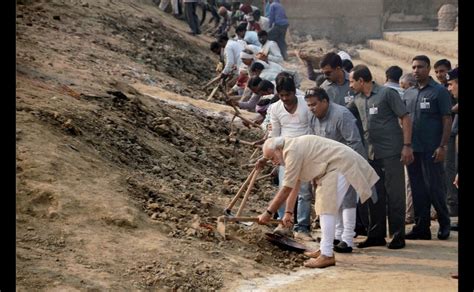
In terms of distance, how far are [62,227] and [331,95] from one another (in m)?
3.59

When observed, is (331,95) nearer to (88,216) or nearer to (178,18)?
(88,216)

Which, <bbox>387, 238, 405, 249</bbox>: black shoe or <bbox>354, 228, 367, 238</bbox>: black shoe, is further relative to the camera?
<bbox>354, 228, 367, 238</bbox>: black shoe

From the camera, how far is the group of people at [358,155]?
28.3 feet

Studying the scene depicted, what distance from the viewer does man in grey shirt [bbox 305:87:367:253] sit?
30.6 feet

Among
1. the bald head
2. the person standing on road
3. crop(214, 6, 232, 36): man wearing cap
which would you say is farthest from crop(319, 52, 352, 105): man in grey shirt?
the bald head

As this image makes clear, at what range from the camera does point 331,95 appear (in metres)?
10.4

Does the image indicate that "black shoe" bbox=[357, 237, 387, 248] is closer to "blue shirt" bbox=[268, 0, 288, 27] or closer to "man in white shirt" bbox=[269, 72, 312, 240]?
"man in white shirt" bbox=[269, 72, 312, 240]

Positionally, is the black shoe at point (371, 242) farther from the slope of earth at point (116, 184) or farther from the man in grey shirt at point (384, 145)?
the slope of earth at point (116, 184)

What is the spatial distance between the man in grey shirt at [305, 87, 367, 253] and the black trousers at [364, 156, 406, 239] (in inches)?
15.7

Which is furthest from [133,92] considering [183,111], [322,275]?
[322,275]

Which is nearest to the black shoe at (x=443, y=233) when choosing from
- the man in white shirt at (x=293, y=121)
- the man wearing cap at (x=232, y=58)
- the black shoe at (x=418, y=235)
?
the black shoe at (x=418, y=235)

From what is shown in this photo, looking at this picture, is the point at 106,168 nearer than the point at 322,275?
No

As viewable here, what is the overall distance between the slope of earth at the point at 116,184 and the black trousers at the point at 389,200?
3.85ft

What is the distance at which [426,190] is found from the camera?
10312 mm
